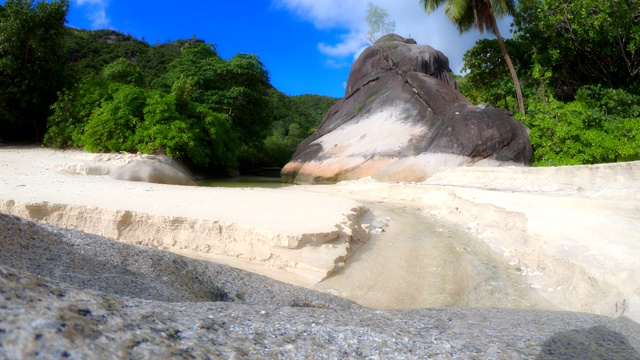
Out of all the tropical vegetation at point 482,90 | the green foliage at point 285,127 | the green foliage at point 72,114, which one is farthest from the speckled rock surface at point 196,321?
the green foliage at point 285,127

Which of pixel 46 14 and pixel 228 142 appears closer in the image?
pixel 46 14

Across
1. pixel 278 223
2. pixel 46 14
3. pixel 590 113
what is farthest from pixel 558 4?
pixel 46 14

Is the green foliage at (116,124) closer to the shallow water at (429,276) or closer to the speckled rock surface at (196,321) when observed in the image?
the shallow water at (429,276)

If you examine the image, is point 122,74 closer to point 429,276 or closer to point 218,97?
point 218,97

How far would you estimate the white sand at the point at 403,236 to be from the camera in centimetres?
491

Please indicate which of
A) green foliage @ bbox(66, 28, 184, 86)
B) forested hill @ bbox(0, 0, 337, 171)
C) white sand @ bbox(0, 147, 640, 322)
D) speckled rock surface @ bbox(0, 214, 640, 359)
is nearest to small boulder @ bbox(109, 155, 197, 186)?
forested hill @ bbox(0, 0, 337, 171)

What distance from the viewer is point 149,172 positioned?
39.1ft

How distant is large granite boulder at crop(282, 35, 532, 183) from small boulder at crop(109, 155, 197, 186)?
490 centimetres

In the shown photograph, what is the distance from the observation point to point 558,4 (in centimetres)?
1452

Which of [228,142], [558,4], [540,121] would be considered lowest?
[228,142]

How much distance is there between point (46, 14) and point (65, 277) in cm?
1689

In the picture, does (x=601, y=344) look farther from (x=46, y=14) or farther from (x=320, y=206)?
(x=46, y=14)

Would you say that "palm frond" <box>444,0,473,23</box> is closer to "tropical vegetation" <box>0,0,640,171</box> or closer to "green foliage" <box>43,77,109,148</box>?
"tropical vegetation" <box>0,0,640,171</box>

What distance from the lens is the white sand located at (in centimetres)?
491
